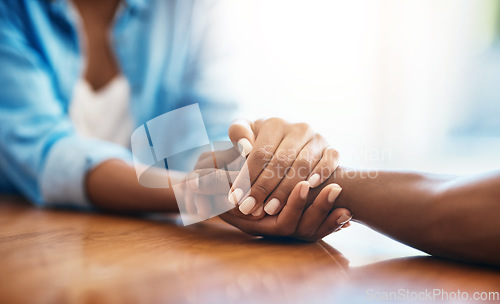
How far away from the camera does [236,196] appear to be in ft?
1.03

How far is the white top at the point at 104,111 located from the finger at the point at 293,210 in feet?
1.87

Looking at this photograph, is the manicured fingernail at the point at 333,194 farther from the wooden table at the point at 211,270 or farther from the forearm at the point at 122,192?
the forearm at the point at 122,192

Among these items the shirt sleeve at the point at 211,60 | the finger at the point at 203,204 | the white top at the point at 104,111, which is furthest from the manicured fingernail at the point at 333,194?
the white top at the point at 104,111

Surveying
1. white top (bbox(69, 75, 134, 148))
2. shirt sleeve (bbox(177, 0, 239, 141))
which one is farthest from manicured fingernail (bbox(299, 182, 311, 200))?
white top (bbox(69, 75, 134, 148))

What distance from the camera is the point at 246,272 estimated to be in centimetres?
25

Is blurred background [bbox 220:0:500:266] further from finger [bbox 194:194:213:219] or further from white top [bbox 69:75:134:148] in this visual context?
white top [bbox 69:75:134:148]

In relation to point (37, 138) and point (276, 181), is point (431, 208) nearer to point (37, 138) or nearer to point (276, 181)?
point (276, 181)

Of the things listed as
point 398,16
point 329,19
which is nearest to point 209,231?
point 329,19

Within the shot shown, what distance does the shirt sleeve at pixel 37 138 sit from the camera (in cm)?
52

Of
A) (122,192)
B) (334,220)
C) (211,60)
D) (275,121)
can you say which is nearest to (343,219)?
(334,220)

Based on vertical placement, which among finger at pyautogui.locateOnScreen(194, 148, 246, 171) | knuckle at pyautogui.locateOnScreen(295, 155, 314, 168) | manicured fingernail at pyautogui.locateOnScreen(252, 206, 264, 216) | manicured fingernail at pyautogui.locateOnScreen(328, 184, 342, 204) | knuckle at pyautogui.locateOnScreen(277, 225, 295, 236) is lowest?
knuckle at pyautogui.locateOnScreen(277, 225, 295, 236)

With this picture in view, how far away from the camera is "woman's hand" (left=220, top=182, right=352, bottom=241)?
31 cm

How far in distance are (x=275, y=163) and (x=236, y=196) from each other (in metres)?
0.05

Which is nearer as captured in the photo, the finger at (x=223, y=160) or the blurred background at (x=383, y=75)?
the finger at (x=223, y=160)
